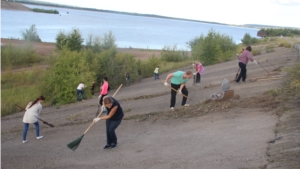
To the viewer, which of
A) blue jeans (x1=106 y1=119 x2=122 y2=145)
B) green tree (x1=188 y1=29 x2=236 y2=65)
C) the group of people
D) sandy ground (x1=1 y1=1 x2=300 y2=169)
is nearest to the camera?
sandy ground (x1=1 y1=1 x2=300 y2=169)

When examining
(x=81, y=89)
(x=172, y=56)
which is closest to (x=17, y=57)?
(x=172, y=56)

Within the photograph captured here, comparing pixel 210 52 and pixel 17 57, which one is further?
pixel 17 57

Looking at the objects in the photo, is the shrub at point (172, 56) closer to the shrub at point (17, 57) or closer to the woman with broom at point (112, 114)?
the shrub at point (17, 57)

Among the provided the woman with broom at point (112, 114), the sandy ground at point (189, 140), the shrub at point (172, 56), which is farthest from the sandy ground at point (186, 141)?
the shrub at point (172, 56)

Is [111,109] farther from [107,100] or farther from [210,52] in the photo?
[210,52]

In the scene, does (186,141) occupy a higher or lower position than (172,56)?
lower

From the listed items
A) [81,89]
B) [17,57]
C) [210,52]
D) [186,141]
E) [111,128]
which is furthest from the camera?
[17,57]

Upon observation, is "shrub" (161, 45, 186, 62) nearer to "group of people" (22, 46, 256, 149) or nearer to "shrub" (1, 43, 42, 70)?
"shrub" (1, 43, 42, 70)

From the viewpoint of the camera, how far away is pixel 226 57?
3631 centimetres

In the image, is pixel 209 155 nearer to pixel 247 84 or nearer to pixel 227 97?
pixel 227 97

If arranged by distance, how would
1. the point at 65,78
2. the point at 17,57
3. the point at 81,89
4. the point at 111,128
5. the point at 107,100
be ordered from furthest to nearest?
1. the point at 17,57
2. the point at 65,78
3. the point at 81,89
4. the point at 111,128
5. the point at 107,100

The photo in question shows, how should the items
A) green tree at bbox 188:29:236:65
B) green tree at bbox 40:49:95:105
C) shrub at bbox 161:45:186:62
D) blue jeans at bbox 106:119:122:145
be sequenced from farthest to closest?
1. shrub at bbox 161:45:186:62
2. green tree at bbox 188:29:236:65
3. green tree at bbox 40:49:95:105
4. blue jeans at bbox 106:119:122:145

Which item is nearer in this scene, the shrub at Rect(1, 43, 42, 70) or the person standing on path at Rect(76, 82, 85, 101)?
the person standing on path at Rect(76, 82, 85, 101)

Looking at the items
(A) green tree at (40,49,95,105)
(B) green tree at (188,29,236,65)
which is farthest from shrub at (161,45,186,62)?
(A) green tree at (40,49,95,105)
